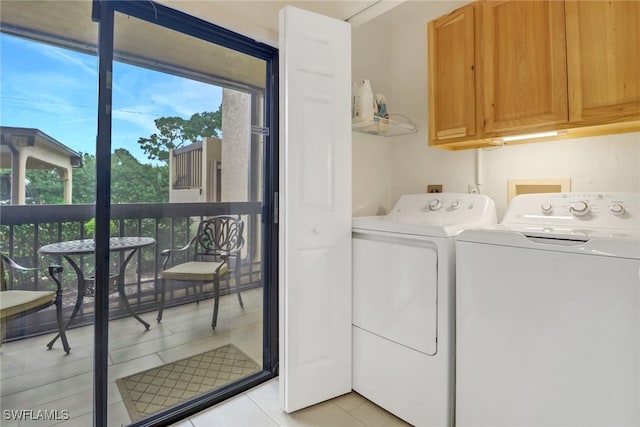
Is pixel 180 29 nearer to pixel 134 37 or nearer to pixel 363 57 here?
pixel 134 37

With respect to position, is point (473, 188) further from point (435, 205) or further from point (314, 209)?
point (314, 209)

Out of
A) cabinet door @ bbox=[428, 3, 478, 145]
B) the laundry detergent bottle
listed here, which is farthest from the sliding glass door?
cabinet door @ bbox=[428, 3, 478, 145]

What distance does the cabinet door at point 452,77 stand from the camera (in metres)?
1.79

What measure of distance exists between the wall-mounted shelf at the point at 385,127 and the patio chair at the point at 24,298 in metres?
1.86

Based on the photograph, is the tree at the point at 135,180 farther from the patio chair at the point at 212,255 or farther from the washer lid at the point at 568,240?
the washer lid at the point at 568,240

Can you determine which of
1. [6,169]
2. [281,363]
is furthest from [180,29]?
[281,363]

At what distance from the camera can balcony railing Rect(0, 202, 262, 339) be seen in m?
1.33

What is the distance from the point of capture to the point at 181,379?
1759 millimetres

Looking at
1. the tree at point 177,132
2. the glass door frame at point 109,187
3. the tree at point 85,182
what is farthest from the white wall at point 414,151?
the tree at point 85,182

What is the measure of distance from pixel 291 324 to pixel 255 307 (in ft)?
1.37

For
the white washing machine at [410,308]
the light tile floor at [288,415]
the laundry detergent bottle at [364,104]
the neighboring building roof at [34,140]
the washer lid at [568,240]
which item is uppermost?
the laundry detergent bottle at [364,104]

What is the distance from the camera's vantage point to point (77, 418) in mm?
1451

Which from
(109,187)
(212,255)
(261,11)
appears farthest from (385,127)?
(109,187)

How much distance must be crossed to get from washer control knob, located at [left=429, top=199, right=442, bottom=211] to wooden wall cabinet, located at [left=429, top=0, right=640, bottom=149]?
36 cm
